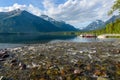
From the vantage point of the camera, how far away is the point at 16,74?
17.0 meters

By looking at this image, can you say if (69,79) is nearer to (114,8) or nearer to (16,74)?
(16,74)

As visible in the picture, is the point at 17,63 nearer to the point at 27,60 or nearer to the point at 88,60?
the point at 27,60

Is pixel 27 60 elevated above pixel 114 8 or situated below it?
below

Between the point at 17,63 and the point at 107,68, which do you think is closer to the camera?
the point at 107,68

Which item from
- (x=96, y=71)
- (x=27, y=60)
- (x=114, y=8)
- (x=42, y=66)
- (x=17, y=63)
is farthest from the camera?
(x=114, y=8)

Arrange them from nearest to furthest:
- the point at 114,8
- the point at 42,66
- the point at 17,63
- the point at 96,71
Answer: the point at 96,71 < the point at 42,66 < the point at 17,63 < the point at 114,8

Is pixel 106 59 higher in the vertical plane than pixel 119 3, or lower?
lower

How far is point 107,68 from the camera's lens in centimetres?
1786

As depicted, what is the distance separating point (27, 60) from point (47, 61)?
230 centimetres

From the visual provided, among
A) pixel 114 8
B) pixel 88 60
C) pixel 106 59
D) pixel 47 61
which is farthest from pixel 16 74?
pixel 114 8

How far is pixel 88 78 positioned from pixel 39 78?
12.0ft

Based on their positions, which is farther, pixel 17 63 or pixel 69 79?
pixel 17 63

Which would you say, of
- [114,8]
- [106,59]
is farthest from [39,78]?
[114,8]

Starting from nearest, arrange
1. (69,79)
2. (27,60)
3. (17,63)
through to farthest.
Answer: (69,79) < (17,63) < (27,60)
